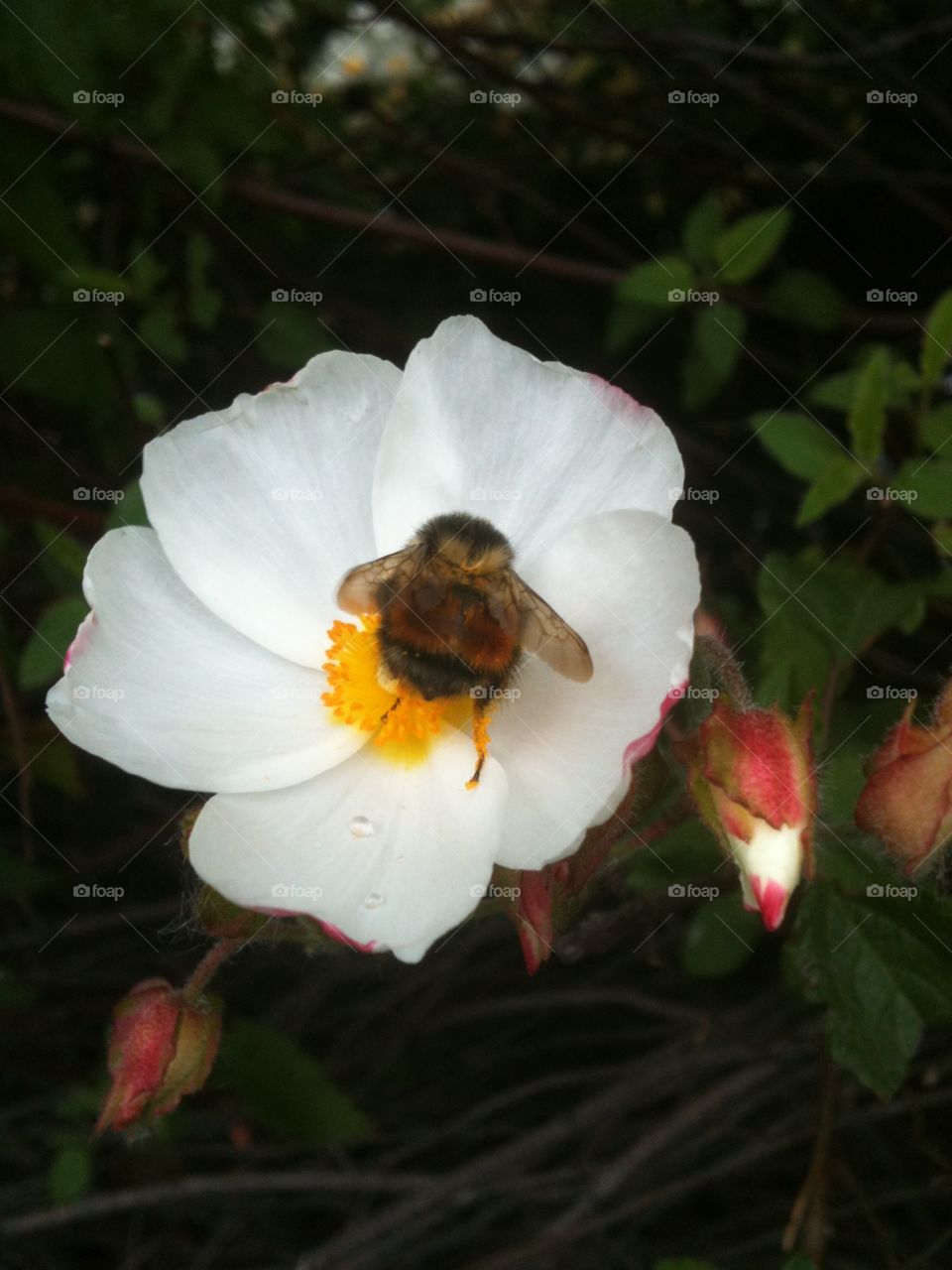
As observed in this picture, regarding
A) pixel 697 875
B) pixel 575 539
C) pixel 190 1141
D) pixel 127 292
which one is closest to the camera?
pixel 575 539

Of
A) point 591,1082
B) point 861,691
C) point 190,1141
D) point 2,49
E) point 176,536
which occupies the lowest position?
point 190,1141

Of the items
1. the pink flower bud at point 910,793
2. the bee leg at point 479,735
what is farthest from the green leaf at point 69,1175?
the pink flower bud at point 910,793

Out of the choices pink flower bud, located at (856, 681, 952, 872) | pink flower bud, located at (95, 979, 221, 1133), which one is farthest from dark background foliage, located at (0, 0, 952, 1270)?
pink flower bud, located at (95, 979, 221, 1133)

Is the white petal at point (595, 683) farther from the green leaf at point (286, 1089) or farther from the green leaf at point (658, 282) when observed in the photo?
the green leaf at point (286, 1089)

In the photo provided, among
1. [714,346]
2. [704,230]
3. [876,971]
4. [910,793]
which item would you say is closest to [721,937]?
[876,971]

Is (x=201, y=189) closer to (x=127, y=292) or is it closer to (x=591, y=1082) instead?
(x=127, y=292)

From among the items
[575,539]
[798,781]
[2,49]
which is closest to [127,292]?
[2,49]
